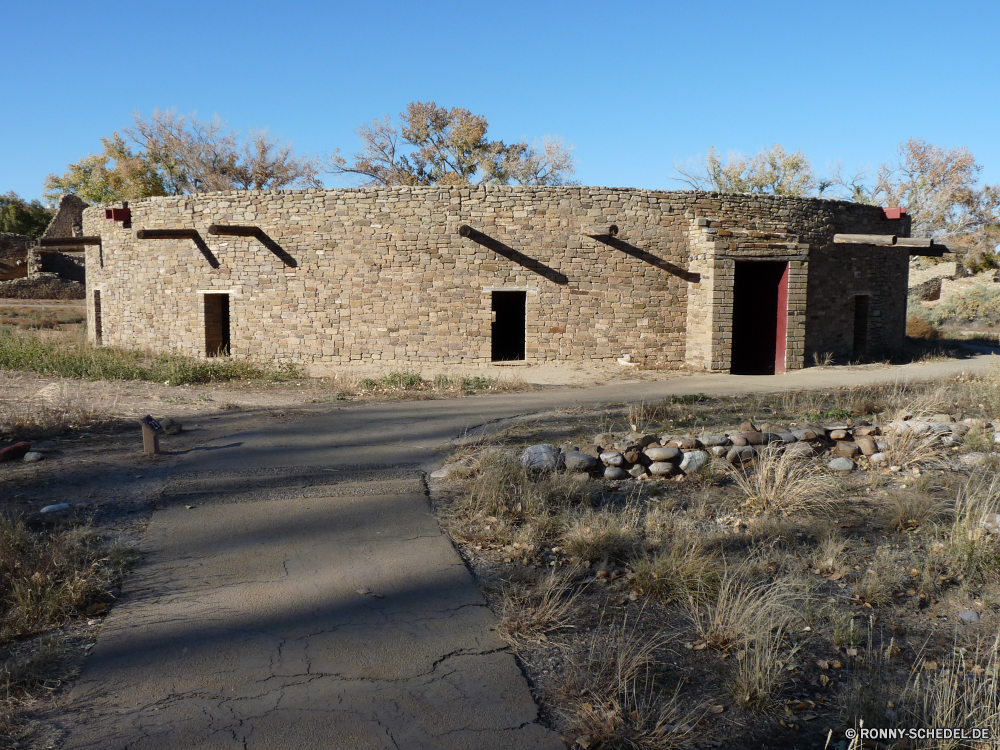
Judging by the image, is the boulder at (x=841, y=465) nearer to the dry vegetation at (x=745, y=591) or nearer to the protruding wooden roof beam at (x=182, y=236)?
the dry vegetation at (x=745, y=591)

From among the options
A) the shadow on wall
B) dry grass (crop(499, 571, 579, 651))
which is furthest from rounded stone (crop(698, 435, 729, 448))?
the shadow on wall

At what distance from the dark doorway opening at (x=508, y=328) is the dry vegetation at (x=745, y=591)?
11.3 metres

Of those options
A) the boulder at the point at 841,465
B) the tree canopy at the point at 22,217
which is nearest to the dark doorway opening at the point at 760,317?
the boulder at the point at 841,465

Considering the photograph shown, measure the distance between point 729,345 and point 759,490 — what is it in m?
9.61

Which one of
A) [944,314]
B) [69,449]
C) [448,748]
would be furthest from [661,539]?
[944,314]

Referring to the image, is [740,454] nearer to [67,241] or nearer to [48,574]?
[48,574]

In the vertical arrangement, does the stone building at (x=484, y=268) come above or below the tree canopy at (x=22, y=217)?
below

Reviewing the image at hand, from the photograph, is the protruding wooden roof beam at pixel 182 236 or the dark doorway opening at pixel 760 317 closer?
the protruding wooden roof beam at pixel 182 236

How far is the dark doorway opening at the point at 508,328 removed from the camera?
18688mm

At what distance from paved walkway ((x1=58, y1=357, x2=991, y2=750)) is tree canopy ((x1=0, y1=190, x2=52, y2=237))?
3594 centimetres

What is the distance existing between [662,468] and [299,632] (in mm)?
3921

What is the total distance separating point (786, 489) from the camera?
584cm

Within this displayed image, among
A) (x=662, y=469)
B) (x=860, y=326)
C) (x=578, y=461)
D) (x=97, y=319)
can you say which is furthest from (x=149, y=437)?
(x=860, y=326)

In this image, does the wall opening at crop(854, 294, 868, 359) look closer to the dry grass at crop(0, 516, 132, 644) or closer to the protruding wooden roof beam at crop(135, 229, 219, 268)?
the protruding wooden roof beam at crop(135, 229, 219, 268)
